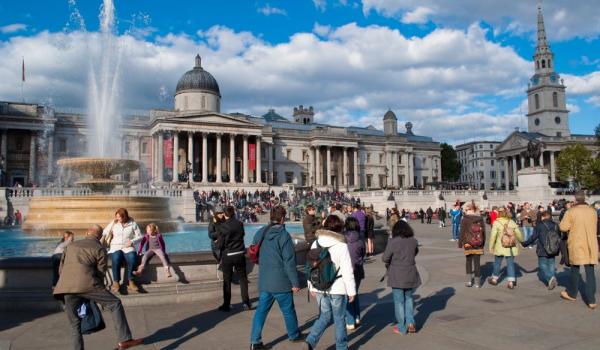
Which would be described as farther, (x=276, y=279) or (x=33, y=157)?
(x=33, y=157)

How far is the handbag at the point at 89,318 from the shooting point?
19.3 feet

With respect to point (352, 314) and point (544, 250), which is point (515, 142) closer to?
point (544, 250)

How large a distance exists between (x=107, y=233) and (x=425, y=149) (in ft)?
301

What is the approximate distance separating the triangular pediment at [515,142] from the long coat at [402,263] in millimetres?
102685

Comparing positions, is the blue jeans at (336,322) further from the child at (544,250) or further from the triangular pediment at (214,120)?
the triangular pediment at (214,120)

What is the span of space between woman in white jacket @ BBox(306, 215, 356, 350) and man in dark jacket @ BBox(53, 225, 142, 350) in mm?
2504

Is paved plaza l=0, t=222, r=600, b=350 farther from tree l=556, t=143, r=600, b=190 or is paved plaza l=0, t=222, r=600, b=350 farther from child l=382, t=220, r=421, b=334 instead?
tree l=556, t=143, r=600, b=190

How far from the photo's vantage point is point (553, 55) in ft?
378

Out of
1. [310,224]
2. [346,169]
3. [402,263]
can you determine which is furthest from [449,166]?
[402,263]

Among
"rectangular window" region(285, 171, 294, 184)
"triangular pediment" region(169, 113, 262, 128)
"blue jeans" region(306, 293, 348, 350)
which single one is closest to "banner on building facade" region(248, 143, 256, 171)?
"triangular pediment" region(169, 113, 262, 128)

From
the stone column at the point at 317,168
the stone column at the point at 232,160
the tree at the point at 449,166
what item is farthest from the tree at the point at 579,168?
the stone column at the point at 232,160

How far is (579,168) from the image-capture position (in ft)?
268

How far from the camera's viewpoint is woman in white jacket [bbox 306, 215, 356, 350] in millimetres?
6020

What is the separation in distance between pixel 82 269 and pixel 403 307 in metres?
4.47
